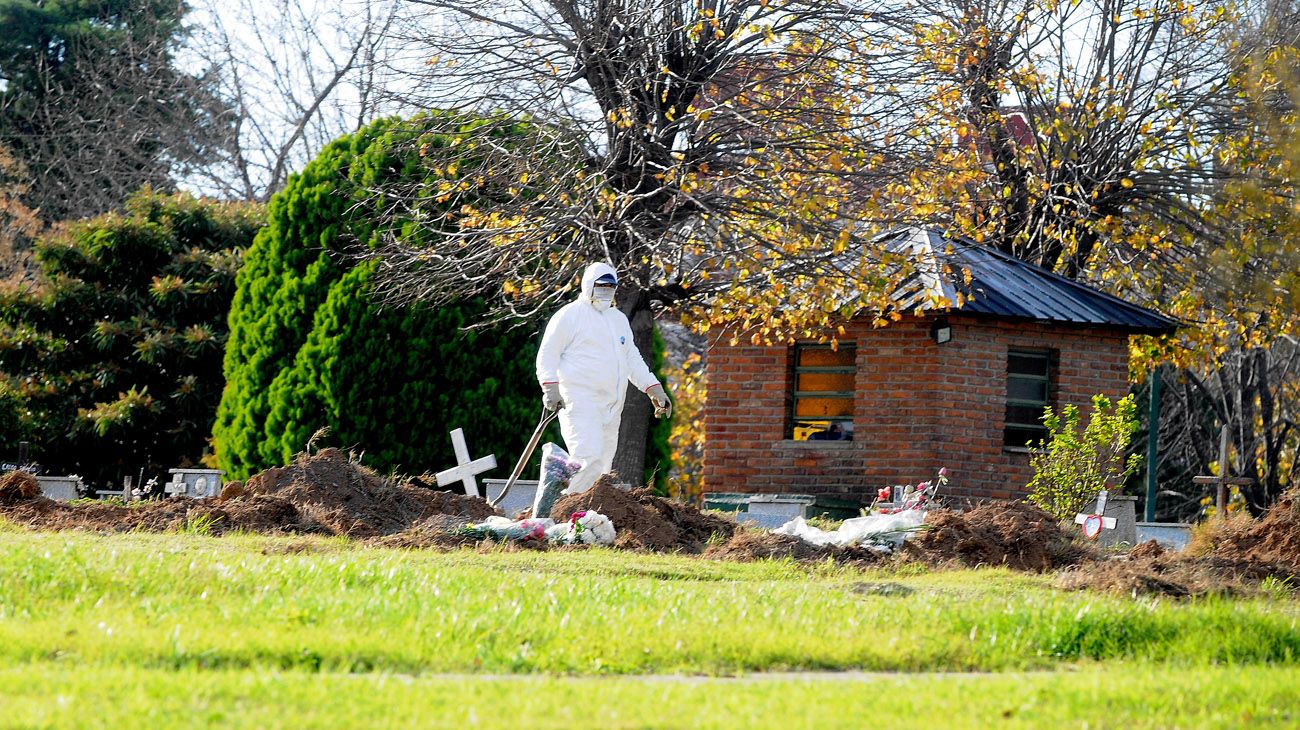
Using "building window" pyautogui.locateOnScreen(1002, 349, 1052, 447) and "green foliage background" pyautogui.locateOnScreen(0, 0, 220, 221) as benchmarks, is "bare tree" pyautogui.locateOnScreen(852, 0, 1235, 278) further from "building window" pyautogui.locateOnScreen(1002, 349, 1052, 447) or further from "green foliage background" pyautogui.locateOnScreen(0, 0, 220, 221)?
"green foliage background" pyautogui.locateOnScreen(0, 0, 220, 221)

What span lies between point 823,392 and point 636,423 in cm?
315

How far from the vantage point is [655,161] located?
16.3 meters

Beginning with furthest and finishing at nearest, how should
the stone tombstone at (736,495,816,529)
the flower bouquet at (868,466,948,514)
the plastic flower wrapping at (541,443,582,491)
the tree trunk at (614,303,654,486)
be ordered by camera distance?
the tree trunk at (614,303,654,486) → the stone tombstone at (736,495,816,529) → the flower bouquet at (868,466,948,514) → the plastic flower wrapping at (541,443,582,491)

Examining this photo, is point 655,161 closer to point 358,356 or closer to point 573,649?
point 358,356

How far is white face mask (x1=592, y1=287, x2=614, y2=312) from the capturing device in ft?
43.1

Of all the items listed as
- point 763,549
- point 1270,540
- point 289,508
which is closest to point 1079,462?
point 1270,540

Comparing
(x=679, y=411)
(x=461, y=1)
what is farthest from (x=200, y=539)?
Answer: (x=679, y=411)

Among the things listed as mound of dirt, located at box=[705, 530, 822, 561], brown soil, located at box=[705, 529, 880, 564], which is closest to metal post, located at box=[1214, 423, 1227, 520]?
brown soil, located at box=[705, 529, 880, 564]

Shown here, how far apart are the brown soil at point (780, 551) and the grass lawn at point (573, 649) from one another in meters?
1.78

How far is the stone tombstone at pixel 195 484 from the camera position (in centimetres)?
1550

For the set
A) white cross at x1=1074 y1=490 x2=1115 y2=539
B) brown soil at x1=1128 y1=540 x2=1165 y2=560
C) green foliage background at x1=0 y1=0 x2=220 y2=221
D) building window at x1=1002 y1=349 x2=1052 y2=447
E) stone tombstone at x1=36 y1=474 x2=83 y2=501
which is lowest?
stone tombstone at x1=36 y1=474 x2=83 y2=501

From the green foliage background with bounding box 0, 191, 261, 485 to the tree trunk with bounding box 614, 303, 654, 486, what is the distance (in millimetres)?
7336

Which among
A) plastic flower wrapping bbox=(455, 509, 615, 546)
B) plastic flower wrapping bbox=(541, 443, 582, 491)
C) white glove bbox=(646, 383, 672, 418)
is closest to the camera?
plastic flower wrapping bbox=(455, 509, 615, 546)

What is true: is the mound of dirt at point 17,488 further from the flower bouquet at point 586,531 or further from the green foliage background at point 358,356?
the green foliage background at point 358,356
